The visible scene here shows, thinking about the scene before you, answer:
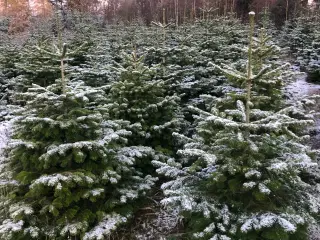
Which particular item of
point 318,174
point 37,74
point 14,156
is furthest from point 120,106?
point 37,74

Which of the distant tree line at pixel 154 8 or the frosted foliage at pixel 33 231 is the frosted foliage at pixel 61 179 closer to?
the frosted foliage at pixel 33 231

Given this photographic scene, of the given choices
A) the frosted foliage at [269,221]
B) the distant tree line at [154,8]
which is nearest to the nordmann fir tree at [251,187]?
the frosted foliage at [269,221]

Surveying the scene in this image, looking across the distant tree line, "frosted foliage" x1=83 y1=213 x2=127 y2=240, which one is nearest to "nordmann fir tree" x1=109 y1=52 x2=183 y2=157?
"frosted foliage" x1=83 y1=213 x2=127 y2=240

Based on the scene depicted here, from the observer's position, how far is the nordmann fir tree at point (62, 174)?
3484 millimetres

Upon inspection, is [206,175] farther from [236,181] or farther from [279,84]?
[279,84]

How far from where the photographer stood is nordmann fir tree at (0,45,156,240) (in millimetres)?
3484

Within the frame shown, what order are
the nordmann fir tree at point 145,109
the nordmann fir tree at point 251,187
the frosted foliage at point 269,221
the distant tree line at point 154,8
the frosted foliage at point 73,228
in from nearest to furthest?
the frosted foliage at point 269,221 < the nordmann fir tree at point 251,187 < the frosted foliage at point 73,228 < the nordmann fir tree at point 145,109 < the distant tree line at point 154,8

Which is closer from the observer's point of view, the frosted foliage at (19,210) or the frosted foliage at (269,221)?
the frosted foliage at (269,221)

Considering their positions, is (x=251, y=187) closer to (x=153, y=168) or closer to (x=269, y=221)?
(x=269, y=221)

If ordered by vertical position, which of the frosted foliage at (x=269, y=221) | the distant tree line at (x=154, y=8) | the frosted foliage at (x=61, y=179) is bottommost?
the frosted foliage at (x=269, y=221)

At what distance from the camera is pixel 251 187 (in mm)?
2893

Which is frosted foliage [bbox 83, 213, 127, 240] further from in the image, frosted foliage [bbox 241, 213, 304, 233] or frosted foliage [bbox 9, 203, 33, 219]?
frosted foliage [bbox 241, 213, 304, 233]

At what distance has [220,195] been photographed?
10.8 feet

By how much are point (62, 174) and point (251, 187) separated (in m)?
2.24
